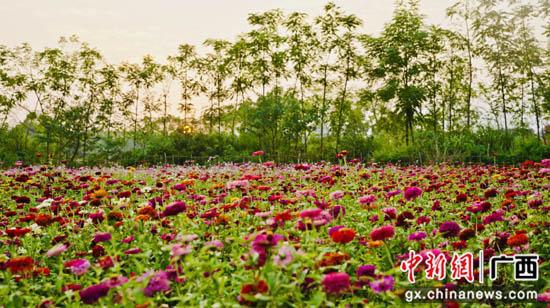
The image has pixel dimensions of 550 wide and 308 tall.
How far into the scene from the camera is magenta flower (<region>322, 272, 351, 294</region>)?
1750 millimetres

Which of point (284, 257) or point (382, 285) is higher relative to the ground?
point (284, 257)

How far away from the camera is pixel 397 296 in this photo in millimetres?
2021

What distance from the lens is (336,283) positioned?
69.2 inches

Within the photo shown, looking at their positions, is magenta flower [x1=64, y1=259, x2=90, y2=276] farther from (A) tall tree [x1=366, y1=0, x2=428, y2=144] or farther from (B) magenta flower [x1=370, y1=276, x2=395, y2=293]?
(A) tall tree [x1=366, y1=0, x2=428, y2=144]

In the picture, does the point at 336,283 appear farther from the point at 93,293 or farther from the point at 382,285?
the point at 93,293

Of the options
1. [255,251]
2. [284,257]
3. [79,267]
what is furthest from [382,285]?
[79,267]

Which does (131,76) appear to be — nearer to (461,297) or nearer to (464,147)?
(464,147)

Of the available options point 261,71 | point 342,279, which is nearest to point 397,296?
point 342,279

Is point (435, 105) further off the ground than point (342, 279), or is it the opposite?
point (435, 105)

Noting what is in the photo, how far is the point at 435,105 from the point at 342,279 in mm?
23102

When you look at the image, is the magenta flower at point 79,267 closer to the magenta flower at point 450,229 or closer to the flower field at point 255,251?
the flower field at point 255,251

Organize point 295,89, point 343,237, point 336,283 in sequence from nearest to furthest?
point 336,283 < point 343,237 < point 295,89

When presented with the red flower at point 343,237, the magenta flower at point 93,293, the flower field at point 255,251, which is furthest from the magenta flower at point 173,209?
the red flower at point 343,237

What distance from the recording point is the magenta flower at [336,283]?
1.75m
